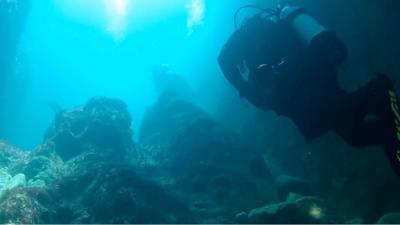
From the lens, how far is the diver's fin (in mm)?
3760

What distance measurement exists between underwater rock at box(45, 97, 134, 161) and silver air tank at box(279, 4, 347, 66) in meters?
11.5

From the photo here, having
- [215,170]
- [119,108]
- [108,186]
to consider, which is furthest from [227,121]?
[108,186]

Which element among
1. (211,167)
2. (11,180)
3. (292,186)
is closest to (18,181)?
(11,180)

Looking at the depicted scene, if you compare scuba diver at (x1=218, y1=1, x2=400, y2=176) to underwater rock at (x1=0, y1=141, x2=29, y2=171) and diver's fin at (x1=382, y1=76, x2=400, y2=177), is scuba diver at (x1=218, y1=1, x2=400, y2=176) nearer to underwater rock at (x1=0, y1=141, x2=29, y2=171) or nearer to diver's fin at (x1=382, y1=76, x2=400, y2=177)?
diver's fin at (x1=382, y1=76, x2=400, y2=177)

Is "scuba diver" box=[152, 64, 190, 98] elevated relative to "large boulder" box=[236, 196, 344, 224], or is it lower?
elevated

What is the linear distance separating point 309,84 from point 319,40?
1.82 ft

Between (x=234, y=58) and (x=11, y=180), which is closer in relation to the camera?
(x=234, y=58)

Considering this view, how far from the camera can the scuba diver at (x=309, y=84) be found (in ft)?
13.4

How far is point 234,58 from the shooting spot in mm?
4953

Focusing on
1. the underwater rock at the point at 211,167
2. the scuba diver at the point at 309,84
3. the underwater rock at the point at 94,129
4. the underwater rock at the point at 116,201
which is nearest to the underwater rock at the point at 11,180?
the underwater rock at the point at 116,201

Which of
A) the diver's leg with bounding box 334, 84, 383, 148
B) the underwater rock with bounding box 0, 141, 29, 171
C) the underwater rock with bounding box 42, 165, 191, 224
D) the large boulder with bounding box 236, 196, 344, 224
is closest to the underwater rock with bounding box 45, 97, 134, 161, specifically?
the underwater rock with bounding box 0, 141, 29, 171

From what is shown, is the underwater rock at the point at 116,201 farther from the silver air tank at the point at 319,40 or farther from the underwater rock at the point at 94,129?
the silver air tank at the point at 319,40

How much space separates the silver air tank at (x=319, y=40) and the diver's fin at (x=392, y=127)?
77cm

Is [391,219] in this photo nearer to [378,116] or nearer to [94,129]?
[378,116]
